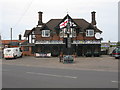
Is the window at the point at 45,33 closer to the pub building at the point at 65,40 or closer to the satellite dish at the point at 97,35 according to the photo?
the pub building at the point at 65,40

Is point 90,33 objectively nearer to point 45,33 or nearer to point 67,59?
point 45,33

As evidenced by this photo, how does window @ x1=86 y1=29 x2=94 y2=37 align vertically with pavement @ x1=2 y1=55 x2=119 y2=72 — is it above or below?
above

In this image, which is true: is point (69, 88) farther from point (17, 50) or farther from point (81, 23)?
point (81, 23)

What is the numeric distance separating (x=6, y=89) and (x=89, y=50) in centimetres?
3530

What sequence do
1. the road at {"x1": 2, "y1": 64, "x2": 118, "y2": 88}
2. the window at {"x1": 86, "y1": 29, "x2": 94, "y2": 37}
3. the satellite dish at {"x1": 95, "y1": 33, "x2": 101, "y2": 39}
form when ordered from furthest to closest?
1. the satellite dish at {"x1": 95, "y1": 33, "x2": 101, "y2": 39}
2. the window at {"x1": 86, "y1": 29, "x2": 94, "y2": 37}
3. the road at {"x1": 2, "y1": 64, "x2": 118, "y2": 88}

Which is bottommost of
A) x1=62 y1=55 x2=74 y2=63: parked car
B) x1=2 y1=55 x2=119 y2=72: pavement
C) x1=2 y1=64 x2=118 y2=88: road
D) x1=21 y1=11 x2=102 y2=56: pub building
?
x1=2 y1=55 x2=119 y2=72: pavement

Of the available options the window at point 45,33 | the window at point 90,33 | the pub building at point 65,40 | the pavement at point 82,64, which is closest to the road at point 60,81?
the pavement at point 82,64

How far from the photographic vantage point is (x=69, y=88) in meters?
8.95

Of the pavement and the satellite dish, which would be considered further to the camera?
the satellite dish

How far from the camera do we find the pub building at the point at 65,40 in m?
42.8

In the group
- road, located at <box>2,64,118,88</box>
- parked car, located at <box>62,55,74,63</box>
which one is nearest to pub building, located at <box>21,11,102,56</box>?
parked car, located at <box>62,55,74,63</box>

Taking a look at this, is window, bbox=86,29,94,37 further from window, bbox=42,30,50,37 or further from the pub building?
window, bbox=42,30,50,37

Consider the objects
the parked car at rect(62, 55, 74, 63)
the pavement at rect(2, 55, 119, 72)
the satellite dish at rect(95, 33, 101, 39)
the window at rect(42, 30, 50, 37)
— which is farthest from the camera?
the satellite dish at rect(95, 33, 101, 39)

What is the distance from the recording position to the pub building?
42750mm
